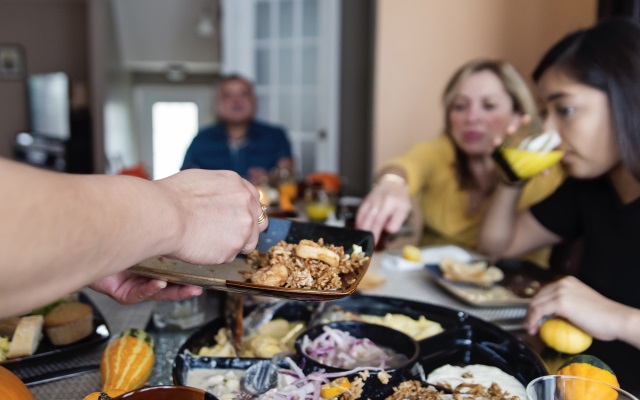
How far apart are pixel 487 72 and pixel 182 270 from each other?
177 cm

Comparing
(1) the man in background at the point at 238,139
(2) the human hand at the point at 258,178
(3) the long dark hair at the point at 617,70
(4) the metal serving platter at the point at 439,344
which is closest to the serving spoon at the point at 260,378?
(4) the metal serving platter at the point at 439,344

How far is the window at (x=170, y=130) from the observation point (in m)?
9.05

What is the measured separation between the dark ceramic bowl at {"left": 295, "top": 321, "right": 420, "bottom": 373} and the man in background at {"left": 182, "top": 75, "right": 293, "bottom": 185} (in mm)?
3219

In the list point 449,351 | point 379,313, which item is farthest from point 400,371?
point 379,313

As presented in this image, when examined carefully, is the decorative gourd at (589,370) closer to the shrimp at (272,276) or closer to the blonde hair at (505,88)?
the shrimp at (272,276)

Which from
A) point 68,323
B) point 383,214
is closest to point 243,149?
point 383,214

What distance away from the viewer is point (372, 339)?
96 centimetres

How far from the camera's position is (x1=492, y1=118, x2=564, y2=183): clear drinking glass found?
1.35 m

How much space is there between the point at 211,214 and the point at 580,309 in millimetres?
745

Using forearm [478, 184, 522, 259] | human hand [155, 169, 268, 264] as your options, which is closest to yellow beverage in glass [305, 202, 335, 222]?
forearm [478, 184, 522, 259]

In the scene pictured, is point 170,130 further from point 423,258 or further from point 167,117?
point 423,258

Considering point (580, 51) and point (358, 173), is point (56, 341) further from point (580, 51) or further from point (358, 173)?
point (358, 173)

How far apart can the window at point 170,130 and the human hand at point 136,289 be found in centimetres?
827

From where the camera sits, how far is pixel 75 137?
6223 millimetres
